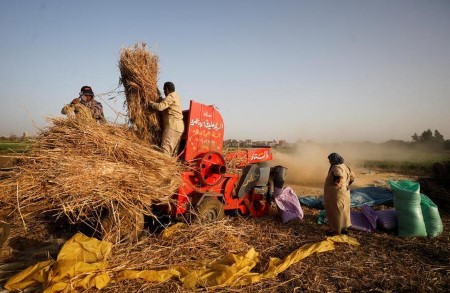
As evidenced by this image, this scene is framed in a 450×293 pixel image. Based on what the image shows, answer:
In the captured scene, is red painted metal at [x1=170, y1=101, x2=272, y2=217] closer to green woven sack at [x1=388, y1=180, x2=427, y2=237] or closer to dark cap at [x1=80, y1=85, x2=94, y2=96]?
dark cap at [x1=80, y1=85, x2=94, y2=96]

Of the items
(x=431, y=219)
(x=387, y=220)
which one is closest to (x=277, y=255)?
(x=387, y=220)

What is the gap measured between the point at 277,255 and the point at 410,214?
3.23 m

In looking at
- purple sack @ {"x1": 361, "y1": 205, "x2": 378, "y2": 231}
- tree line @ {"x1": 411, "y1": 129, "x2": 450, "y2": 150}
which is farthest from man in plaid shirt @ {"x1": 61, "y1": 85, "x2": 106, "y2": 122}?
tree line @ {"x1": 411, "y1": 129, "x2": 450, "y2": 150}

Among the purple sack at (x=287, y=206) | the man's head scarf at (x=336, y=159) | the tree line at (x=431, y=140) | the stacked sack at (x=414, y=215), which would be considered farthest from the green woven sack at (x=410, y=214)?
the tree line at (x=431, y=140)

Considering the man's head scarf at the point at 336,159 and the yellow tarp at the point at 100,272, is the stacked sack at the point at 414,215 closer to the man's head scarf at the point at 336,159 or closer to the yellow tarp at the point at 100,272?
the man's head scarf at the point at 336,159

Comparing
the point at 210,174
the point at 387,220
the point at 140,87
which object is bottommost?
the point at 387,220

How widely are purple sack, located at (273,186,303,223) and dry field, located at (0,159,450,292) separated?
82 cm

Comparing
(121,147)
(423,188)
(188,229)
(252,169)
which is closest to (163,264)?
(188,229)

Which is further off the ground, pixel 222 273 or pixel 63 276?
pixel 63 276

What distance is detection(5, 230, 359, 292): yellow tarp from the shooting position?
315 centimetres

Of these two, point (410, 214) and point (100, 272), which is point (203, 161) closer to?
point (100, 272)

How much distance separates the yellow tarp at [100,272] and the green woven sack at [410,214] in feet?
10.6

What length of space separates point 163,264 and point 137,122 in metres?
2.60

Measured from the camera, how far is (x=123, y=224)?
4414 mm
